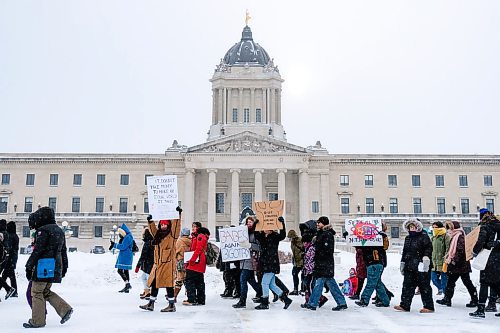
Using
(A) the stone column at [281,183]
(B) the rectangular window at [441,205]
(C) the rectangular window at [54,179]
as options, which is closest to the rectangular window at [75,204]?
(C) the rectangular window at [54,179]

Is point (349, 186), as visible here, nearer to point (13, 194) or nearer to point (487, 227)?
point (13, 194)

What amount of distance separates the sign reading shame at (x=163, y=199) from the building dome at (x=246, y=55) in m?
66.2

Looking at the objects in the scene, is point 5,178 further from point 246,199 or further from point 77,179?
point 246,199

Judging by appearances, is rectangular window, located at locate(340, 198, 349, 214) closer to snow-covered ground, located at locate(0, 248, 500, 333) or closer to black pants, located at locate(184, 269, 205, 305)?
snow-covered ground, located at locate(0, 248, 500, 333)

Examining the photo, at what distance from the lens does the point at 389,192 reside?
208 ft

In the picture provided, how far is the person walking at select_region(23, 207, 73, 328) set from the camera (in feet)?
30.1

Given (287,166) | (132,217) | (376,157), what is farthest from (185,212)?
(376,157)

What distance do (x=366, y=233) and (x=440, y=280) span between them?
4024 mm

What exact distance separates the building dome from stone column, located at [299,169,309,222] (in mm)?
22764

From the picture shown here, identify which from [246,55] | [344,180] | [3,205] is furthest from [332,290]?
[246,55]

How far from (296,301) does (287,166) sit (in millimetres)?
47826

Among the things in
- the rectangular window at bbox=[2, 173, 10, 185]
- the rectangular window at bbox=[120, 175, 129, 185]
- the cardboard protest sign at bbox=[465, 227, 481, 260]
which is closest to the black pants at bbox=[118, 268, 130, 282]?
the cardboard protest sign at bbox=[465, 227, 481, 260]

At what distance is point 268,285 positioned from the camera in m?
12.0

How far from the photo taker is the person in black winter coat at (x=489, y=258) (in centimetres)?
1075
